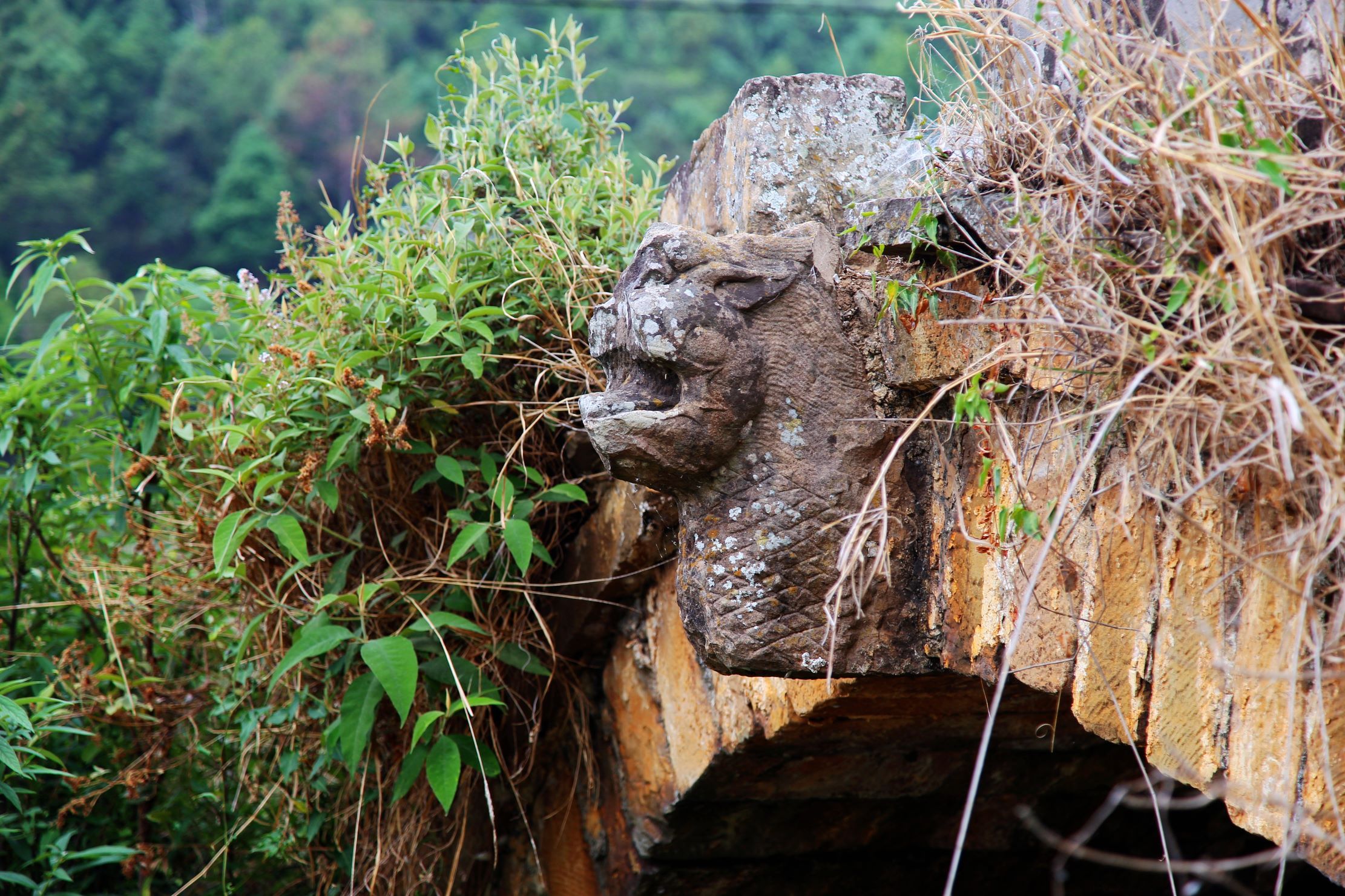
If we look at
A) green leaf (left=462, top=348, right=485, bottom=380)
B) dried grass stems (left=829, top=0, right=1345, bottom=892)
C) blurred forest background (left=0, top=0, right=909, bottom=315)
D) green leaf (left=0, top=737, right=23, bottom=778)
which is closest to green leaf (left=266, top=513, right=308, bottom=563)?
green leaf (left=462, top=348, right=485, bottom=380)

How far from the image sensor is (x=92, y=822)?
222cm

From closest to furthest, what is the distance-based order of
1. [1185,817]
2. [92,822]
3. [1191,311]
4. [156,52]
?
[1191,311] → [1185,817] → [92,822] → [156,52]

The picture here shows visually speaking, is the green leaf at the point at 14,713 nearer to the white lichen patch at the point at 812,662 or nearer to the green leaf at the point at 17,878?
the green leaf at the point at 17,878

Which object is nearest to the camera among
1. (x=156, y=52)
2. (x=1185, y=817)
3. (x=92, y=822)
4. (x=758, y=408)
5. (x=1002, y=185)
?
(x=1002, y=185)

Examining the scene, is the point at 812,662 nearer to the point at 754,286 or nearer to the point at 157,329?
the point at 754,286

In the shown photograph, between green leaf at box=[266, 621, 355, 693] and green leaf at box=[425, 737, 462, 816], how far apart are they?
229mm

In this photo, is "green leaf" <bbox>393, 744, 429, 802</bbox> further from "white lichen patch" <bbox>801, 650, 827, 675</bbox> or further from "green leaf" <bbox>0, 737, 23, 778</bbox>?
"white lichen patch" <bbox>801, 650, 827, 675</bbox>

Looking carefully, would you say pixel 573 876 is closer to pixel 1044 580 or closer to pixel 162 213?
pixel 1044 580

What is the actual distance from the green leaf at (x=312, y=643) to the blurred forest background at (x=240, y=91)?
43.0ft

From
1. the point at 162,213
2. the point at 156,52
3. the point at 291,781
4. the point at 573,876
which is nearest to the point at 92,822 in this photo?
the point at 291,781

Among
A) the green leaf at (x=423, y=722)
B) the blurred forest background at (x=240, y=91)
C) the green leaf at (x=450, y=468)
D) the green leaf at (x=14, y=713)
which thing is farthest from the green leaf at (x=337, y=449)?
the blurred forest background at (x=240, y=91)

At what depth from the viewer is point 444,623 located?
5.36ft

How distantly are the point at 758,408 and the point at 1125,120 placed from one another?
459 millimetres

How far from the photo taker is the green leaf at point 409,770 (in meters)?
1.69
